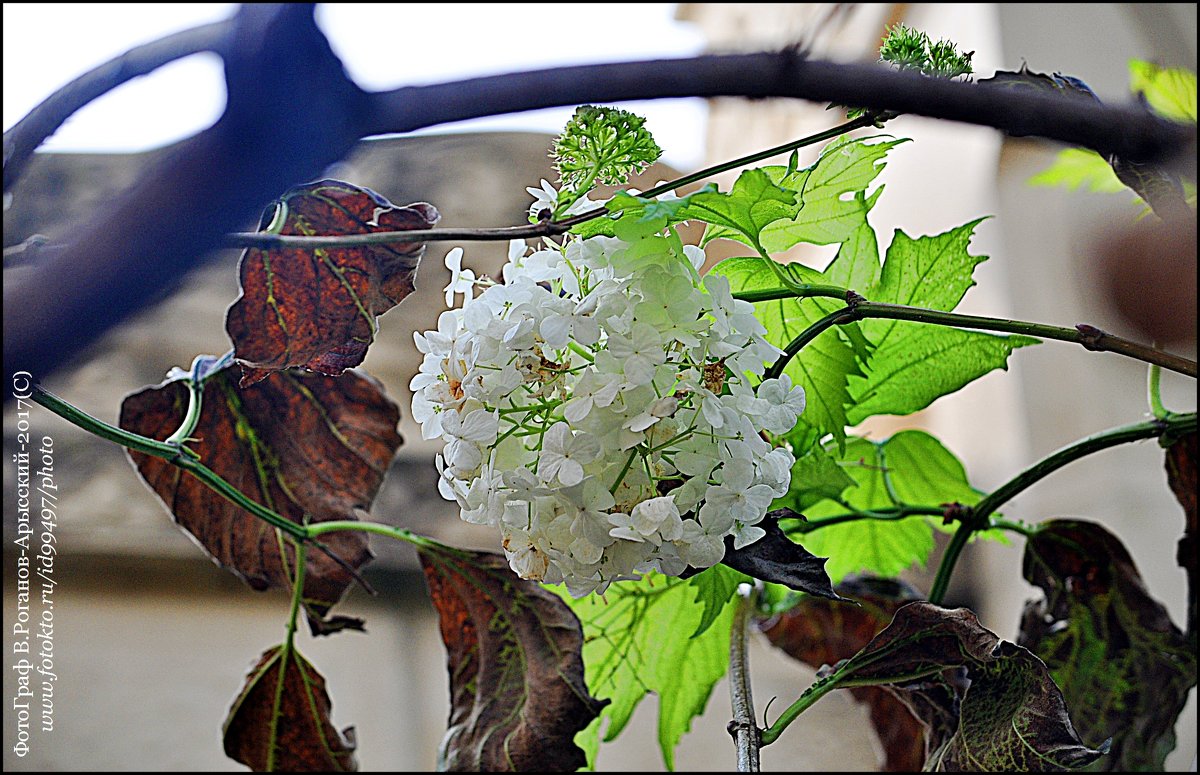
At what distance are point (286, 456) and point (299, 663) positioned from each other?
0.08 m

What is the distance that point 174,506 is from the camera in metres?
0.37

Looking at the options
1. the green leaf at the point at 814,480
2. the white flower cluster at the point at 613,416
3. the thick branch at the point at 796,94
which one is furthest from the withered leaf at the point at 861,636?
the thick branch at the point at 796,94

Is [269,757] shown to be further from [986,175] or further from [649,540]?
[986,175]

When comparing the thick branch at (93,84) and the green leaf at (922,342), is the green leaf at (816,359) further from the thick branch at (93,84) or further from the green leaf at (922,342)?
the thick branch at (93,84)

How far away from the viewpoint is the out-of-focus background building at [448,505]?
63 cm

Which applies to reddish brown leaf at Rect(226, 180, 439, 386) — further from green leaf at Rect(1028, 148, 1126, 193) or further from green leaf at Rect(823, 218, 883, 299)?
green leaf at Rect(1028, 148, 1126, 193)

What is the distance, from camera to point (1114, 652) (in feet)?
1.31

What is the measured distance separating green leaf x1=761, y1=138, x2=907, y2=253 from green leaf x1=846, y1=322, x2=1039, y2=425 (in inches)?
2.3

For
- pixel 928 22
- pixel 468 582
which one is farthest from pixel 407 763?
pixel 928 22

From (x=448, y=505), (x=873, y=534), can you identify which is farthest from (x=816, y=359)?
(x=448, y=505)

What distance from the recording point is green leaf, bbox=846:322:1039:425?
0.31 metres

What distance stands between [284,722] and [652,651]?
141 mm

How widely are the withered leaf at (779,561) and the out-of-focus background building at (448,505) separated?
0.42 meters

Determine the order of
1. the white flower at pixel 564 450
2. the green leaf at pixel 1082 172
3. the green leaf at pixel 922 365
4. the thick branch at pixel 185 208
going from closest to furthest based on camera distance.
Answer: the thick branch at pixel 185 208 < the white flower at pixel 564 450 < the green leaf at pixel 922 365 < the green leaf at pixel 1082 172
